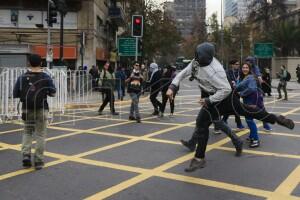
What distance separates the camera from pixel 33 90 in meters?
6.84

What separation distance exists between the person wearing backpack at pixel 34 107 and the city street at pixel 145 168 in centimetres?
23

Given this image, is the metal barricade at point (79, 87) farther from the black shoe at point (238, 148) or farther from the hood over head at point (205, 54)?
the hood over head at point (205, 54)

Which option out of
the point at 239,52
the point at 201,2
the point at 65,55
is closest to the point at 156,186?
the point at 65,55

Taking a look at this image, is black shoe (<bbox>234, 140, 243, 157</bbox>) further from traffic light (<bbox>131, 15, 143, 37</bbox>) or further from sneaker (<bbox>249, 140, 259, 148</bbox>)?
traffic light (<bbox>131, 15, 143, 37</bbox>)

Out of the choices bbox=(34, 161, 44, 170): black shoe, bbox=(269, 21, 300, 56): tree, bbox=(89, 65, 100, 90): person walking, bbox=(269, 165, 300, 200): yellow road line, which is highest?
bbox=(269, 21, 300, 56): tree

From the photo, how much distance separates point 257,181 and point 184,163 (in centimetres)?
135

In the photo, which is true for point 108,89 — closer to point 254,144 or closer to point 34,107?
point 254,144

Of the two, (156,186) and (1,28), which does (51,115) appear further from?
(1,28)

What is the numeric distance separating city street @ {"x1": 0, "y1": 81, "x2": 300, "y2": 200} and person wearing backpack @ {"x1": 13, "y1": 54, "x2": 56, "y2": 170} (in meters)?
0.23

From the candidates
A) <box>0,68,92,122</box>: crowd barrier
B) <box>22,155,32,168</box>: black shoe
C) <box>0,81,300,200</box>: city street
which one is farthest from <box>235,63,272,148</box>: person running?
<box>0,68,92,122</box>: crowd barrier

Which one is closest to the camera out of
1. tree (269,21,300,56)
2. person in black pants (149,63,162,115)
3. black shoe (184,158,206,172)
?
black shoe (184,158,206,172)

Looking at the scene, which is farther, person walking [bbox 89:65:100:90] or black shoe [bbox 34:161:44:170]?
person walking [bbox 89:65:100:90]

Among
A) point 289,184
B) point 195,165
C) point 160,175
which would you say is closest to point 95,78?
point 195,165

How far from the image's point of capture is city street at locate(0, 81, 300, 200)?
557cm
